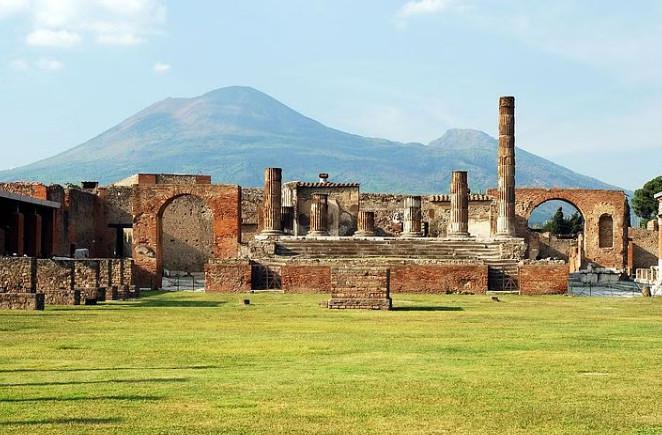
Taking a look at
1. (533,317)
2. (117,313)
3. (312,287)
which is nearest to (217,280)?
(312,287)

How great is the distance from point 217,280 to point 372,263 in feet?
17.7

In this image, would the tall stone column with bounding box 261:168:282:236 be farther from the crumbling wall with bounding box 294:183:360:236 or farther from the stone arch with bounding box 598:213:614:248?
the stone arch with bounding box 598:213:614:248

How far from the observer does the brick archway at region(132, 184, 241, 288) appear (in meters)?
46.1

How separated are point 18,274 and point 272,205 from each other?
73.4 ft

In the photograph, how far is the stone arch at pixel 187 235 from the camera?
61.3 metres

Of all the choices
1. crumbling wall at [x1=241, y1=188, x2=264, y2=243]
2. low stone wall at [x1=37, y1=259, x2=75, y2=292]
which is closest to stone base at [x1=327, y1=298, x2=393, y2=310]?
low stone wall at [x1=37, y1=259, x2=75, y2=292]

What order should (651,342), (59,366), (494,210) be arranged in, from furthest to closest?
(494,210)
(651,342)
(59,366)

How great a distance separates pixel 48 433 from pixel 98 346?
699cm

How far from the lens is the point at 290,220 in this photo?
2317 inches

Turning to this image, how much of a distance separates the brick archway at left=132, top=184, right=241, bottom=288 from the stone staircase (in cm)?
449

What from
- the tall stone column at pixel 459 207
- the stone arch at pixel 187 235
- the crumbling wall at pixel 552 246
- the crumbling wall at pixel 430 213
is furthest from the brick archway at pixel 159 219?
the crumbling wall at pixel 552 246

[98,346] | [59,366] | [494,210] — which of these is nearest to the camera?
[59,366]

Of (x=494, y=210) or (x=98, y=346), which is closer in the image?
(x=98, y=346)

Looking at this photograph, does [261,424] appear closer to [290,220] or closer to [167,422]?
[167,422]
